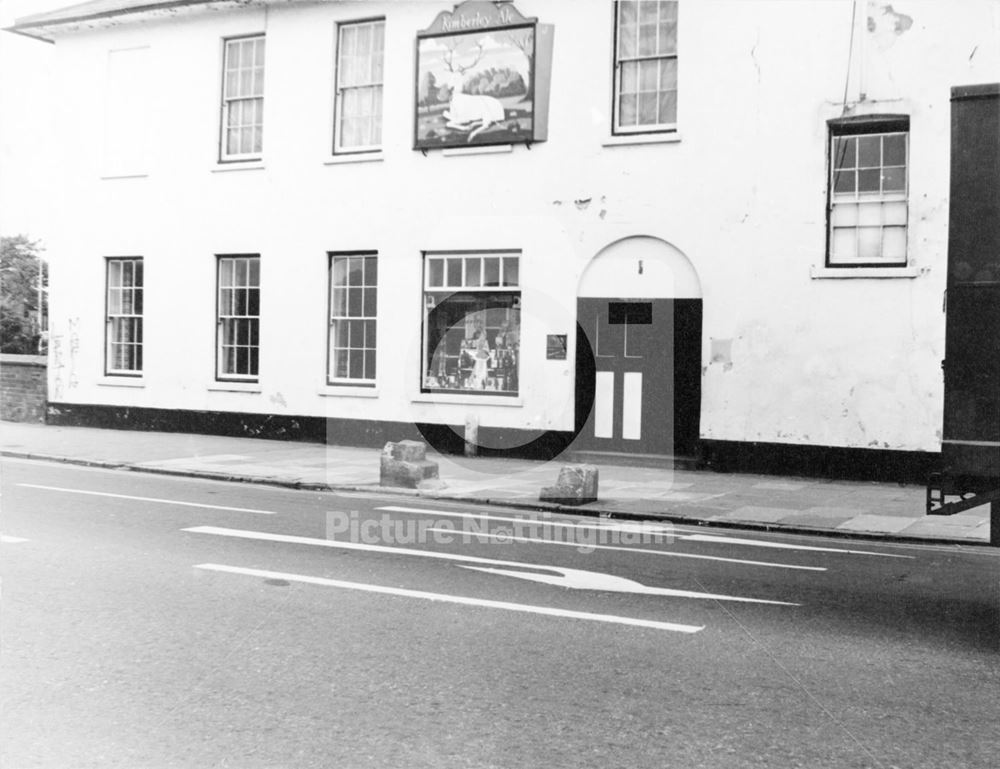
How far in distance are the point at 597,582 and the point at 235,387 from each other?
13.7 m

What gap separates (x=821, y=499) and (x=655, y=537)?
12.4 feet

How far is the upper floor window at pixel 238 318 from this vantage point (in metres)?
20.4

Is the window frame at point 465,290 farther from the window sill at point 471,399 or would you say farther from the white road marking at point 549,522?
the white road marking at point 549,522

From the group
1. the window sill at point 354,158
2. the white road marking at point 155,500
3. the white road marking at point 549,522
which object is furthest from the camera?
the window sill at point 354,158

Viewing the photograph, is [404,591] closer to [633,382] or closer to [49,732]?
→ [49,732]

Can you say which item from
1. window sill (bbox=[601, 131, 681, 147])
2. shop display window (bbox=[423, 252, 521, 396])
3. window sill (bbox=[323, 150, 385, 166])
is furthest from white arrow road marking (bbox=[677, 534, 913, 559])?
window sill (bbox=[323, 150, 385, 166])

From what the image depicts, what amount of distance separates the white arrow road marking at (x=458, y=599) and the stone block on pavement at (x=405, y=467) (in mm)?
5683

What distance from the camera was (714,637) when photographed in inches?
250

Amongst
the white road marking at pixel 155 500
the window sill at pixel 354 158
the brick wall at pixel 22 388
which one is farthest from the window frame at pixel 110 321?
the white road marking at pixel 155 500

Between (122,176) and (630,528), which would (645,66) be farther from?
(122,176)

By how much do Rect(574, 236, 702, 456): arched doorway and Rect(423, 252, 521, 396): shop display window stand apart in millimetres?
1314

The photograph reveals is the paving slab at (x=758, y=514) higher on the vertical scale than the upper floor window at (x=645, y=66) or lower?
lower

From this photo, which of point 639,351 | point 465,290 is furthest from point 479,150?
point 639,351

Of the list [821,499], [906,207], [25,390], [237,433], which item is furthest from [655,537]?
[25,390]
